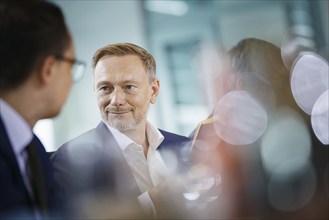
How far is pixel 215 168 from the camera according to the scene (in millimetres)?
1125

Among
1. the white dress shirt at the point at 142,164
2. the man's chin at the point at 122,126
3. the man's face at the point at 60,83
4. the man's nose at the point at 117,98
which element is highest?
the man's face at the point at 60,83

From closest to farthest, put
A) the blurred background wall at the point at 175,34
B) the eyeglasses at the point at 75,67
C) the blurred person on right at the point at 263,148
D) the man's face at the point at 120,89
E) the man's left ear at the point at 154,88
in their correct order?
A: 1. the eyeglasses at the point at 75,67
2. the blurred person on right at the point at 263,148
3. the man's face at the point at 120,89
4. the man's left ear at the point at 154,88
5. the blurred background wall at the point at 175,34

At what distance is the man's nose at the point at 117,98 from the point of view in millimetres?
1260

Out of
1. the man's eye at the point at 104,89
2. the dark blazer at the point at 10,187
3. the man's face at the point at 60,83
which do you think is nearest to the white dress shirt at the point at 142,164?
the man's eye at the point at 104,89

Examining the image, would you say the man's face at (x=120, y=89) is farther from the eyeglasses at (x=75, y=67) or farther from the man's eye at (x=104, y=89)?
the eyeglasses at (x=75, y=67)

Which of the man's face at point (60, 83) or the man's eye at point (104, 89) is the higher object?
the man's face at point (60, 83)

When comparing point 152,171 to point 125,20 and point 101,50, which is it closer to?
point 101,50

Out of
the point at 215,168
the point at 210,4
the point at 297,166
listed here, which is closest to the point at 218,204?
the point at 215,168

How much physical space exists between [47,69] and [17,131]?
0.46 feet

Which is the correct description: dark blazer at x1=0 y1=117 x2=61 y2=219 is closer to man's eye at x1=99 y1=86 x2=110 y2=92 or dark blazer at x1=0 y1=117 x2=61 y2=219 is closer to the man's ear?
the man's ear

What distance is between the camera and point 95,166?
1.19 meters

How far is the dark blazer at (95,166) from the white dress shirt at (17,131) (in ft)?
0.80

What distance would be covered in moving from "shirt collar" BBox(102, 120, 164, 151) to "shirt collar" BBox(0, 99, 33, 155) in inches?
16.0

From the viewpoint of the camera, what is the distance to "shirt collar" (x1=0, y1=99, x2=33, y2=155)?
850mm
